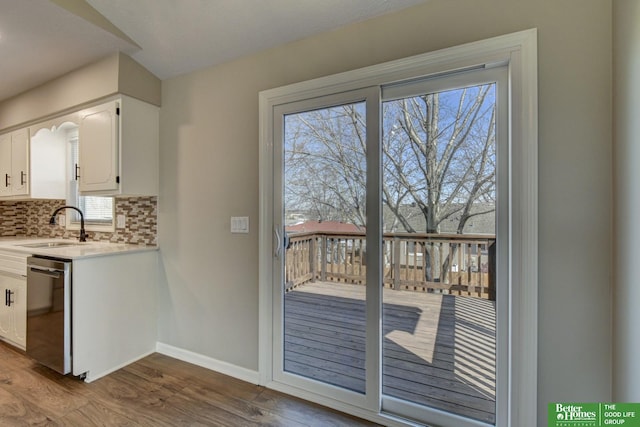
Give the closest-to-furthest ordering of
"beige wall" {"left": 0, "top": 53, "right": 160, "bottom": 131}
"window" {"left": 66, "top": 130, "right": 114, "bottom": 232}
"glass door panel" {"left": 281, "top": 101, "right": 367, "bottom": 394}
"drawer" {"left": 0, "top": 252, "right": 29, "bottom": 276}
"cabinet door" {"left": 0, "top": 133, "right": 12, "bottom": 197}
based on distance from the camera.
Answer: "glass door panel" {"left": 281, "top": 101, "right": 367, "bottom": 394}
"beige wall" {"left": 0, "top": 53, "right": 160, "bottom": 131}
"drawer" {"left": 0, "top": 252, "right": 29, "bottom": 276}
"window" {"left": 66, "top": 130, "right": 114, "bottom": 232}
"cabinet door" {"left": 0, "top": 133, "right": 12, "bottom": 197}

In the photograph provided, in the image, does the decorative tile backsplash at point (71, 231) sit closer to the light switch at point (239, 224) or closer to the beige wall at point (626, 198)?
the light switch at point (239, 224)

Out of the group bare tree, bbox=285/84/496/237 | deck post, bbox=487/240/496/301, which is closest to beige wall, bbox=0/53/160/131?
bare tree, bbox=285/84/496/237

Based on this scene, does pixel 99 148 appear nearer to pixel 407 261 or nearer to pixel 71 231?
pixel 71 231

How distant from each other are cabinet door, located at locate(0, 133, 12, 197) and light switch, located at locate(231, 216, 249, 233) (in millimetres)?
3064

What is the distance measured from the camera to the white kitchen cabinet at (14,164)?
10.7ft

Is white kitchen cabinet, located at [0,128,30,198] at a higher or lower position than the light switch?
higher

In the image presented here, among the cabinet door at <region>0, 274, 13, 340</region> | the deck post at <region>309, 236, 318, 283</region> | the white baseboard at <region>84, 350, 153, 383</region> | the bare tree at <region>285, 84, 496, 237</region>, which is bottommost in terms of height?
the white baseboard at <region>84, 350, 153, 383</region>

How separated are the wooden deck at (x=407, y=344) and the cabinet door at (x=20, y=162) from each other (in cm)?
334

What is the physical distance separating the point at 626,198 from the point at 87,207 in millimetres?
4472

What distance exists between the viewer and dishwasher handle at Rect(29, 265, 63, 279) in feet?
7.34

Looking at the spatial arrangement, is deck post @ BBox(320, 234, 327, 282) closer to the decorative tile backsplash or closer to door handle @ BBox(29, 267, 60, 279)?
the decorative tile backsplash

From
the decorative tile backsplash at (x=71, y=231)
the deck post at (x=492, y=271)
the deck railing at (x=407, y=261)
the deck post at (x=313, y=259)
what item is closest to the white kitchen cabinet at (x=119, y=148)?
the decorative tile backsplash at (x=71, y=231)

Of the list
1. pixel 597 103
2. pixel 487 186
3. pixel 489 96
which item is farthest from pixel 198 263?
pixel 597 103

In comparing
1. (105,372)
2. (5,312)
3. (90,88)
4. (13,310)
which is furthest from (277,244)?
(5,312)
